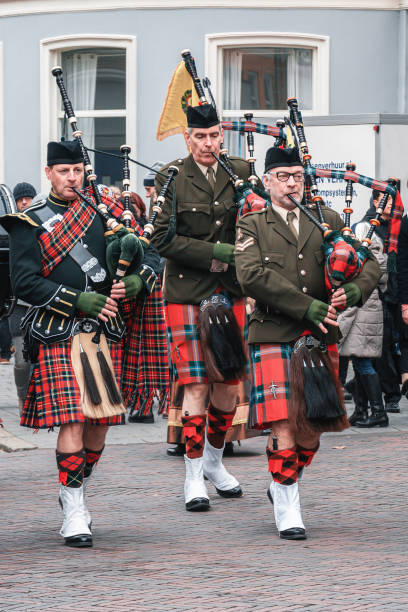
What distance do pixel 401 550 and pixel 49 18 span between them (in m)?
11.9

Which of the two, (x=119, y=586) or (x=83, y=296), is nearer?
(x=119, y=586)

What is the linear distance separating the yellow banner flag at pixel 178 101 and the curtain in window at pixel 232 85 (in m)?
7.89

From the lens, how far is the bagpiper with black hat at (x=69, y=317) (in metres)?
6.17

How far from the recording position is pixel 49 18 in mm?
16531

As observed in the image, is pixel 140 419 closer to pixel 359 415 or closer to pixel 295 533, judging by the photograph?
pixel 359 415

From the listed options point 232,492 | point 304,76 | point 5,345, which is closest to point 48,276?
point 232,492

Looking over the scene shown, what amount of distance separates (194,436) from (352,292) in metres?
1.46

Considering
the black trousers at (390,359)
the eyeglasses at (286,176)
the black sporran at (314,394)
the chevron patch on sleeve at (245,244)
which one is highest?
the eyeglasses at (286,176)

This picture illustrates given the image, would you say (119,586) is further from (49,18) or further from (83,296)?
(49,18)

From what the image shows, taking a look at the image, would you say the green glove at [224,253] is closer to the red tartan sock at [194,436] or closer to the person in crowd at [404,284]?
the red tartan sock at [194,436]

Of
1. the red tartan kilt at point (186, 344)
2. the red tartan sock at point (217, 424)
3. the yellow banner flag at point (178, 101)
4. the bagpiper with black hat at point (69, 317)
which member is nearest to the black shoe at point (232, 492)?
the red tartan sock at point (217, 424)

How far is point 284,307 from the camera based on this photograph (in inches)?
244

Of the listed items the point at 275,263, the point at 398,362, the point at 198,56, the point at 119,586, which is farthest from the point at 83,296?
the point at 198,56

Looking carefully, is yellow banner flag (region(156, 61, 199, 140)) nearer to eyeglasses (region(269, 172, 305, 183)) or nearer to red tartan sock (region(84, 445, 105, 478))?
eyeglasses (region(269, 172, 305, 183))
